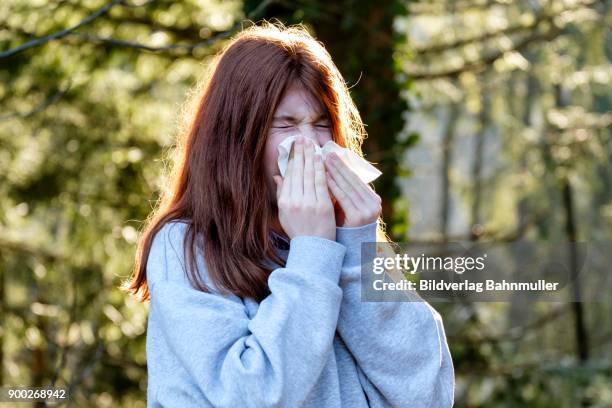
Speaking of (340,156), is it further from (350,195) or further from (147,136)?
(147,136)

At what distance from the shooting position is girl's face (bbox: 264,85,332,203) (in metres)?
1.88

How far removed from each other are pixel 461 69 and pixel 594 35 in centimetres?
244

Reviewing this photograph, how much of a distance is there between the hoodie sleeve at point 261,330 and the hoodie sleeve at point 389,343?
71 millimetres

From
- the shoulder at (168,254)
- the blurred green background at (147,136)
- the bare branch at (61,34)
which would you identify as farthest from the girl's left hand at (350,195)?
the blurred green background at (147,136)

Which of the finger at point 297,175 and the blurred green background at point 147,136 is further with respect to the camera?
the blurred green background at point 147,136

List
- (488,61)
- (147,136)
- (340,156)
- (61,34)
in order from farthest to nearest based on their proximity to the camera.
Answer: (147,136) → (488,61) → (61,34) → (340,156)

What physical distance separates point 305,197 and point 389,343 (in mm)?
353

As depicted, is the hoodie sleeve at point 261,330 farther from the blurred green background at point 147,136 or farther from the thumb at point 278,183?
the blurred green background at point 147,136

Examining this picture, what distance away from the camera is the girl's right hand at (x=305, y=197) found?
1755 mm

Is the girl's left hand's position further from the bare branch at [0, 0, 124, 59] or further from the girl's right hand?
the bare branch at [0, 0, 124, 59]

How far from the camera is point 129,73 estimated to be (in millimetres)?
5699

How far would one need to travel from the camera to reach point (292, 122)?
1.90 meters

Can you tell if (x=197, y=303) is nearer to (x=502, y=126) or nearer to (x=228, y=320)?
(x=228, y=320)

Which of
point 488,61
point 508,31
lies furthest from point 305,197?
point 508,31
